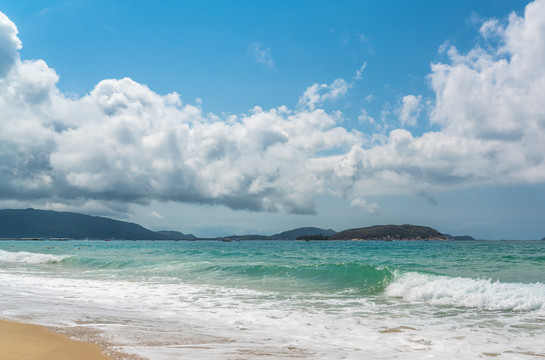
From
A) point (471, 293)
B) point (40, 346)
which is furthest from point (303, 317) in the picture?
point (471, 293)

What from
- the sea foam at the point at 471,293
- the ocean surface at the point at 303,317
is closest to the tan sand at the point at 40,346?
the ocean surface at the point at 303,317

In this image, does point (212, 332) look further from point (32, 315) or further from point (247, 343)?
point (32, 315)

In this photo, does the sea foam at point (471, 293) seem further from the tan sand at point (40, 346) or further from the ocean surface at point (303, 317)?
the tan sand at point (40, 346)

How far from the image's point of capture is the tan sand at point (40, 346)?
5668 mm

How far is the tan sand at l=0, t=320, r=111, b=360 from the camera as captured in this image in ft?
18.6

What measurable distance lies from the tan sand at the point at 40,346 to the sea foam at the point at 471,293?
11.8 m

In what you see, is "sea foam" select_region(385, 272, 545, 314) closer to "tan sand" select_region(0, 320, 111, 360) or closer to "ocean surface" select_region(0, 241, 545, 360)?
"ocean surface" select_region(0, 241, 545, 360)

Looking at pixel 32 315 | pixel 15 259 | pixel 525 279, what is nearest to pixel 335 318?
pixel 32 315

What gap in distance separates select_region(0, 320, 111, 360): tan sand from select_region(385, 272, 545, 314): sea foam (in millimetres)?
11803

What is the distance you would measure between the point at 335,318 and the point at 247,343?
3.89 m

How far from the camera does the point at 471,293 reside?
1372 cm

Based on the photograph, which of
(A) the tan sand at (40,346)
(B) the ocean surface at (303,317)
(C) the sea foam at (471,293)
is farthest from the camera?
(C) the sea foam at (471,293)

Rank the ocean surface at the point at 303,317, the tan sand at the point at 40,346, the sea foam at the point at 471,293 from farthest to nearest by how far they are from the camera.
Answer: the sea foam at the point at 471,293 → the ocean surface at the point at 303,317 → the tan sand at the point at 40,346

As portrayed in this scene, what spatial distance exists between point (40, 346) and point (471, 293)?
43.8 ft
